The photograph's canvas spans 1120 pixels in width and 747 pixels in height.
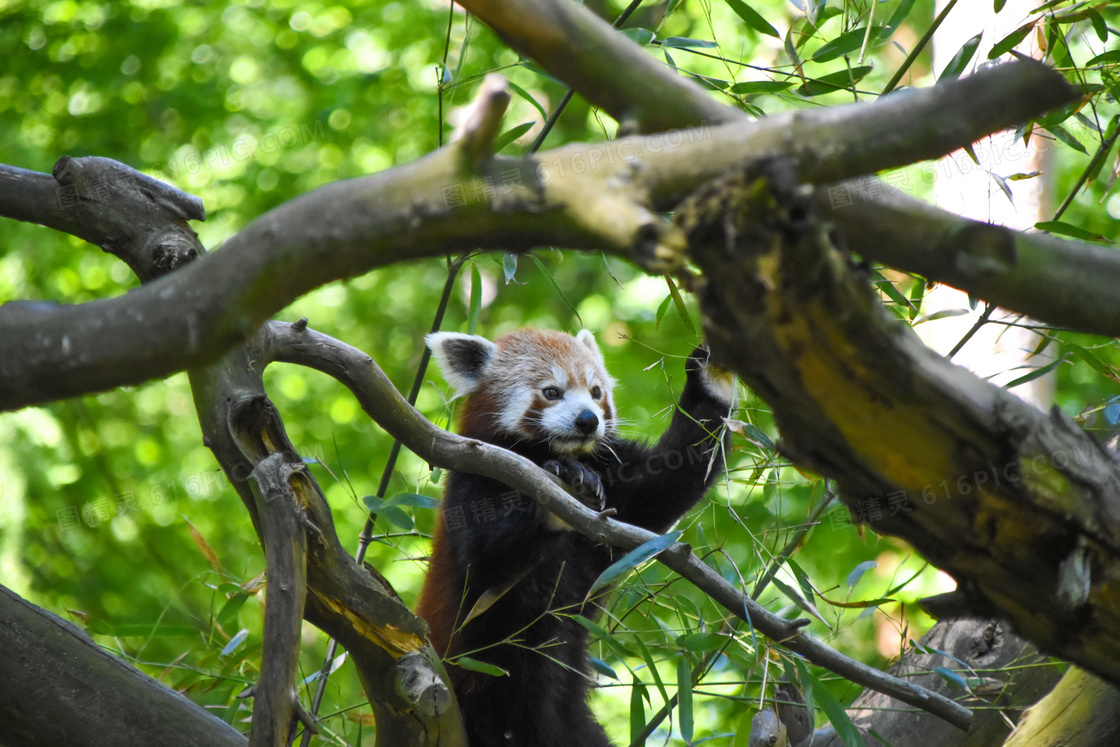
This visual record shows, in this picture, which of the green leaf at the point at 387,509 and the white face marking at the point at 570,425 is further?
the white face marking at the point at 570,425

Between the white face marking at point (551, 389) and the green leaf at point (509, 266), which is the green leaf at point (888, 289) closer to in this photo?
the green leaf at point (509, 266)

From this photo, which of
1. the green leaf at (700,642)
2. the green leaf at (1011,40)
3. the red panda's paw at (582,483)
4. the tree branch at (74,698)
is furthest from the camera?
the red panda's paw at (582,483)

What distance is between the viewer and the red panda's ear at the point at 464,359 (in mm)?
3891

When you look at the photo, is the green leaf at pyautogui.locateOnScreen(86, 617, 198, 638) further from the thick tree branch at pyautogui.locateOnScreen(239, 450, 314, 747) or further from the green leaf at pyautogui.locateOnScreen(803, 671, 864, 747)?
the green leaf at pyautogui.locateOnScreen(803, 671, 864, 747)

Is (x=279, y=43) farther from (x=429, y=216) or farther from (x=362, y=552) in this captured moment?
(x=429, y=216)

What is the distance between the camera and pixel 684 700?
229cm

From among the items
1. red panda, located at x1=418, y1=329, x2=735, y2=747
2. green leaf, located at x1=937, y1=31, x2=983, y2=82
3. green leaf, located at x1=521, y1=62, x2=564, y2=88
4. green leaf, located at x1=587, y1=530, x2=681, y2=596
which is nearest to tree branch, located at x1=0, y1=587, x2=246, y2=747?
red panda, located at x1=418, y1=329, x2=735, y2=747

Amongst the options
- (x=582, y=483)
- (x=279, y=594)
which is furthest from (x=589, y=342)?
(x=279, y=594)

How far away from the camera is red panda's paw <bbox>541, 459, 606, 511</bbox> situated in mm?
3018

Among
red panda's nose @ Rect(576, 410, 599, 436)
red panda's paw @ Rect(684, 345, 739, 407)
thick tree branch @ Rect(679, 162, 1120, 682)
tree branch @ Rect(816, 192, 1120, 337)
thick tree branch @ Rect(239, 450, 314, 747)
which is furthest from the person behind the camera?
red panda's nose @ Rect(576, 410, 599, 436)

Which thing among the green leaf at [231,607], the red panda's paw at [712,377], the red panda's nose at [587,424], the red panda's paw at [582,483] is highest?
the red panda's paw at [712,377]

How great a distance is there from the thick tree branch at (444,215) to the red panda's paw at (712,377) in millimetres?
2128

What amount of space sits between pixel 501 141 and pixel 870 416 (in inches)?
80.2

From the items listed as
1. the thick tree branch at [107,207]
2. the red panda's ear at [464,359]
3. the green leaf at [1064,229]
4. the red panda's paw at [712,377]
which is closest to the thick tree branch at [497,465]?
the thick tree branch at [107,207]
